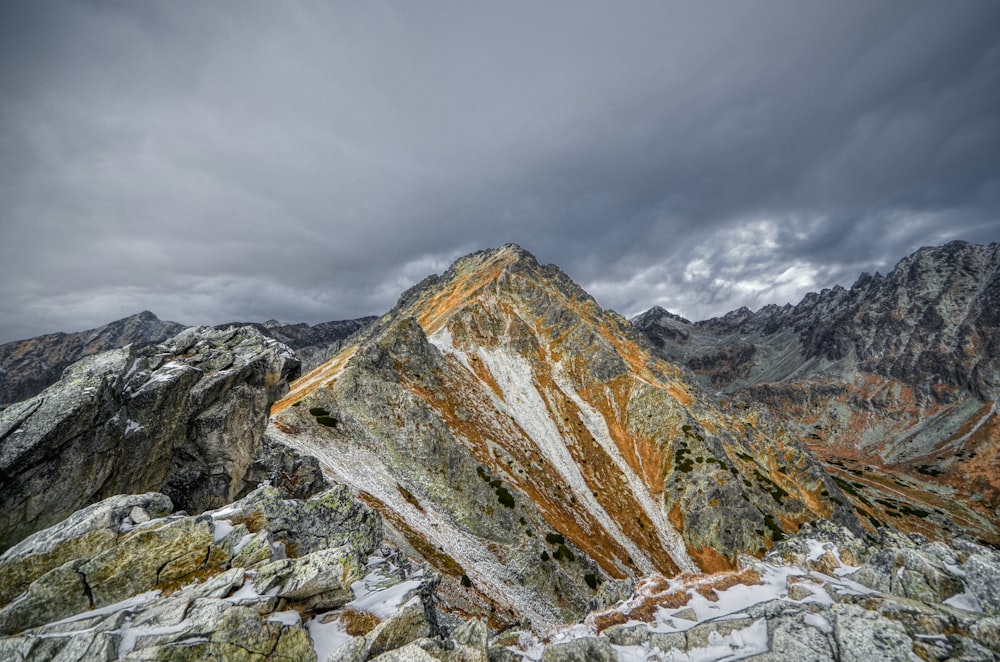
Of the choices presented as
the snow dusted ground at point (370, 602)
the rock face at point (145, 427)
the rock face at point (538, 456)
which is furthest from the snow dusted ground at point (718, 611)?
the rock face at point (145, 427)

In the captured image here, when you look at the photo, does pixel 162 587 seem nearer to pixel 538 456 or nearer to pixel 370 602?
pixel 370 602

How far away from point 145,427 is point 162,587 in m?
16.4

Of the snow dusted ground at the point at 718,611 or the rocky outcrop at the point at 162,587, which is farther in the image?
the snow dusted ground at the point at 718,611

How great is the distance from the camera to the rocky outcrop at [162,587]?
14.1 m

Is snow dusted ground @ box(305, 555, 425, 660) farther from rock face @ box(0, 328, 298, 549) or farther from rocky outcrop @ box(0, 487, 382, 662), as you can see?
rock face @ box(0, 328, 298, 549)

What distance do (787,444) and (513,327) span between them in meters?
86.9

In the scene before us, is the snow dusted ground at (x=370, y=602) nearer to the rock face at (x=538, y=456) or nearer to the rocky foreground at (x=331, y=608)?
the rocky foreground at (x=331, y=608)

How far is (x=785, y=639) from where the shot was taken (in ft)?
58.5

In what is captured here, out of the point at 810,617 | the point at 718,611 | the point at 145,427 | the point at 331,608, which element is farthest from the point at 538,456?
the point at 331,608

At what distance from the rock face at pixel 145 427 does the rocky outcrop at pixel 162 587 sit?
6454 millimetres

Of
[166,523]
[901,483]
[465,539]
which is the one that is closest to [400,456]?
[465,539]

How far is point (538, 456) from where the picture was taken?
7625cm

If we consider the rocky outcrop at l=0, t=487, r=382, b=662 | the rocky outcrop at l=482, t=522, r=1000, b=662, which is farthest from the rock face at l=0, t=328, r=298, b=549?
the rocky outcrop at l=482, t=522, r=1000, b=662

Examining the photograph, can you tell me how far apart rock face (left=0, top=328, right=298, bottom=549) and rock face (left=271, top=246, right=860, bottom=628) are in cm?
1327
